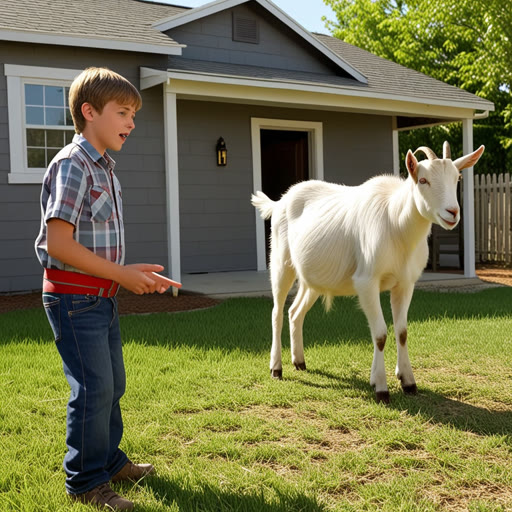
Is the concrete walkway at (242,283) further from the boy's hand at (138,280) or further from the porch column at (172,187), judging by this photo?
the boy's hand at (138,280)

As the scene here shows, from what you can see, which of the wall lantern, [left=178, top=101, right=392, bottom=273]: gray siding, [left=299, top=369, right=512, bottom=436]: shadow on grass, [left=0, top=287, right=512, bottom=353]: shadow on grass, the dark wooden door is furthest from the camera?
the dark wooden door

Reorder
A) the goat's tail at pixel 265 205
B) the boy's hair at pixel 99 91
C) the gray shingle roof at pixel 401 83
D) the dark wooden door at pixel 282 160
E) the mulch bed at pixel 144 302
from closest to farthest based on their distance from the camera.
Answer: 1. the boy's hair at pixel 99 91
2. the goat's tail at pixel 265 205
3. the mulch bed at pixel 144 302
4. the gray shingle roof at pixel 401 83
5. the dark wooden door at pixel 282 160

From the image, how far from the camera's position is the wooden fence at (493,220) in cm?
1499

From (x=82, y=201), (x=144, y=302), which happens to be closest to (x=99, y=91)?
(x=82, y=201)

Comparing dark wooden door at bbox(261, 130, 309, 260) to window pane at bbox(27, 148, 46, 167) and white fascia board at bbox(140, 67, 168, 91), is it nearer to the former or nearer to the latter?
white fascia board at bbox(140, 67, 168, 91)

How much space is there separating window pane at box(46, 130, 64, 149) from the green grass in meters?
4.20

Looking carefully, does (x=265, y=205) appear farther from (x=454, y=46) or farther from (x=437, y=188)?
(x=454, y=46)

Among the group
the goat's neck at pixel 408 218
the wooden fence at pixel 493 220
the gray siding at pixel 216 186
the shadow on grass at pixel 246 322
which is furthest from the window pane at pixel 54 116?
the wooden fence at pixel 493 220

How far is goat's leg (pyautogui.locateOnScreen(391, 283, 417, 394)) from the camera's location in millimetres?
4637

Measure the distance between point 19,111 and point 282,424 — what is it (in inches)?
299

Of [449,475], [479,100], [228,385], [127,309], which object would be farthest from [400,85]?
[449,475]

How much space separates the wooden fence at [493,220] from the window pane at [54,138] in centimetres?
996

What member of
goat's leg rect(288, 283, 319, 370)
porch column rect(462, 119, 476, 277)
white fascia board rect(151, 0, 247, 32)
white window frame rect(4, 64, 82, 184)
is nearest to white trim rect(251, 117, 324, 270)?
white fascia board rect(151, 0, 247, 32)

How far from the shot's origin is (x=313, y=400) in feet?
14.8
